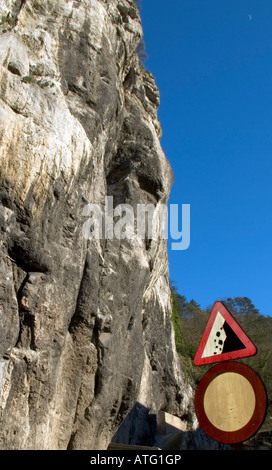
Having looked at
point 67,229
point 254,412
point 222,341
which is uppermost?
point 67,229

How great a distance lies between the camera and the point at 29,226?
803cm

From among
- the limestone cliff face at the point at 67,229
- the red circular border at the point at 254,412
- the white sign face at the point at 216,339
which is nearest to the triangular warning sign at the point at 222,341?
the white sign face at the point at 216,339

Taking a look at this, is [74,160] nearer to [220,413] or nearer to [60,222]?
[60,222]

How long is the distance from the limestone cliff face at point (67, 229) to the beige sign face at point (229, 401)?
5.47 metres

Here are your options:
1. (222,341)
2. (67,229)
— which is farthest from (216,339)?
(67,229)

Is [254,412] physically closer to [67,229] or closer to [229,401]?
[229,401]

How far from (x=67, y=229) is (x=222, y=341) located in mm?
6465

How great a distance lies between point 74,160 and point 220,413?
23.8ft

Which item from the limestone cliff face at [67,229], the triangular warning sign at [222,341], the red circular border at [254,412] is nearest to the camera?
the red circular border at [254,412]

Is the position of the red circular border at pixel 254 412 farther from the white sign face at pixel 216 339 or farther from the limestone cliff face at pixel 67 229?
the limestone cliff face at pixel 67 229

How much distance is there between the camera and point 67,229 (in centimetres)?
884

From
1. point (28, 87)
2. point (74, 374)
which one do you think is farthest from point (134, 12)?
point (74, 374)

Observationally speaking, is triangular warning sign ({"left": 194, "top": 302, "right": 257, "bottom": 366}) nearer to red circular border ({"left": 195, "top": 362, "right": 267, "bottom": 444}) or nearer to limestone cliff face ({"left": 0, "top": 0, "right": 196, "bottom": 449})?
red circular border ({"left": 195, "top": 362, "right": 267, "bottom": 444})

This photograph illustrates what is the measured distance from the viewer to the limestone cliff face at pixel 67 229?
7762mm
